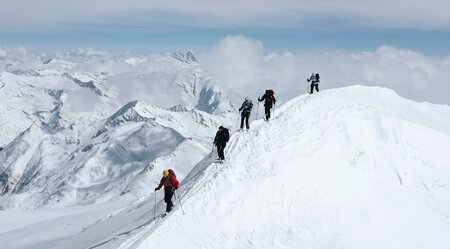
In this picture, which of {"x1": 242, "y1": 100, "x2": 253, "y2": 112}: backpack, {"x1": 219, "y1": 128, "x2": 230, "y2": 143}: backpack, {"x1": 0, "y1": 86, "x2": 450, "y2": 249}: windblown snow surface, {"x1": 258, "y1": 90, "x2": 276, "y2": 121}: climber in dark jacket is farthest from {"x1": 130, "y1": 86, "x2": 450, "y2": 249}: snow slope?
{"x1": 242, "y1": 100, "x2": 253, "y2": 112}: backpack

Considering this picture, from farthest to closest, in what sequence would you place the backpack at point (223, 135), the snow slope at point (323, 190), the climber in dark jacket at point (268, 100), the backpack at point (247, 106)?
the climber in dark jacket at point (268, 100) → the backpack at point (247, 106) → the backpack at point (223, 135) → the snow slope at point (323, 190)

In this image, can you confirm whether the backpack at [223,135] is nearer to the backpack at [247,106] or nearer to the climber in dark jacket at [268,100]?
the backpack at [247,106]

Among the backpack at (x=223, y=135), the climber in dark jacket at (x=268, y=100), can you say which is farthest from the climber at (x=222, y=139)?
the climber in dark jacket at (x=268, y=100)

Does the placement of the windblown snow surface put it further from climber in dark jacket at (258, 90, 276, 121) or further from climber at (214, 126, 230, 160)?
climber in dark jacket at (258, 90, 276, 121)

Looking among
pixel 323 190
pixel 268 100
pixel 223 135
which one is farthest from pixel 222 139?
pixel 323 190

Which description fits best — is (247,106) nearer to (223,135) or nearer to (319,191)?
(223,135)

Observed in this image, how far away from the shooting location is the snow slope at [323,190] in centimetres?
2261

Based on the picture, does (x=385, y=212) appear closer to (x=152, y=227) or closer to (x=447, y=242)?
(x=447, y=242)

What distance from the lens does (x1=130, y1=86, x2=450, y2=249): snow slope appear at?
22.6 metres

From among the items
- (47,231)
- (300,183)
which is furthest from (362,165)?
(47,231)

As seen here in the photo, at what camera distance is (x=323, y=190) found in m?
24.8

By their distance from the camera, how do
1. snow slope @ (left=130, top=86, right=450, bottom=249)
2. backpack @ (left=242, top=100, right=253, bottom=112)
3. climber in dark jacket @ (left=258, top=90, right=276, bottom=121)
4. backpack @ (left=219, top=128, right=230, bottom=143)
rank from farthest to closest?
climber in dark jacket @ (left=258, top=90, right=276, bottom=121), backpack @ (left=242, top=100, right=253, bottom=112), backpack @ (left=219, top=128, right=230, bottom=143), snow slope @ (left=130, top=86, right=450, bottom=249)

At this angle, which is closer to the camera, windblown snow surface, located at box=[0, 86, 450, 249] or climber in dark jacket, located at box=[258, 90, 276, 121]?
windblown snow surface, located at box=[0, 86, 450, 249]

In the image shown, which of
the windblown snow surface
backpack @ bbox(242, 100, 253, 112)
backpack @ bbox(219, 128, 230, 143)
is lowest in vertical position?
the windblown snow surface
